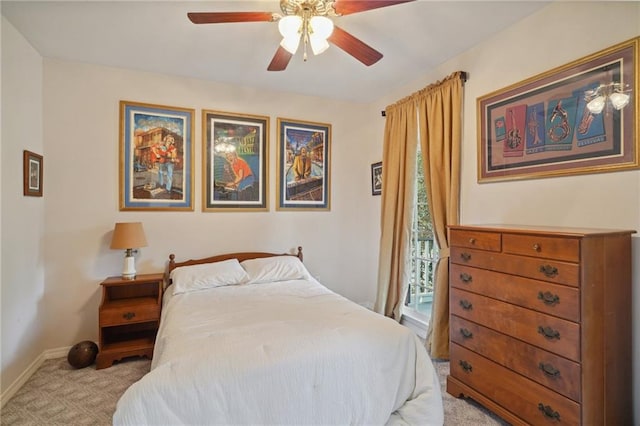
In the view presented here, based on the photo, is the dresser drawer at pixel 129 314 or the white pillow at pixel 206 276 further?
the white pillow at pixel 206 276

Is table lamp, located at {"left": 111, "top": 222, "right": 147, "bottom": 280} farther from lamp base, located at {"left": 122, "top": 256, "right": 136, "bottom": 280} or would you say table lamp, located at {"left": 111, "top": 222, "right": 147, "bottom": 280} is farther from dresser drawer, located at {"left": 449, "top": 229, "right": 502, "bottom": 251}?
dresser drawer, located at {"left": 449, "top": 229, "right": 502, "bottom": 251}

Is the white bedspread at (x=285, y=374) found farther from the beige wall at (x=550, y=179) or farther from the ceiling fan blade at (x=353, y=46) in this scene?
the ceiling fan blade at (x=353, y=46)

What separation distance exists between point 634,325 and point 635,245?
1.43 feet

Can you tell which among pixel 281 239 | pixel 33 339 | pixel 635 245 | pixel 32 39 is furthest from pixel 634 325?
pixel 32 39

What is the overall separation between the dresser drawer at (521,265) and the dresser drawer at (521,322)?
200mm

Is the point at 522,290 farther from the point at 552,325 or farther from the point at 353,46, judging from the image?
the point at 353,46

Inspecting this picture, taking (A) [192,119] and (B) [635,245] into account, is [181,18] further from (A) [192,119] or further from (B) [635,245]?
(B) [635,245]

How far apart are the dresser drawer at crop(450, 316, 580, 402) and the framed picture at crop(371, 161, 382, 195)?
6.53 ft

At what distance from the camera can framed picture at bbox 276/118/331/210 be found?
147 inches

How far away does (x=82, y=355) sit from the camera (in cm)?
263

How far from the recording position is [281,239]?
3721 millimetres

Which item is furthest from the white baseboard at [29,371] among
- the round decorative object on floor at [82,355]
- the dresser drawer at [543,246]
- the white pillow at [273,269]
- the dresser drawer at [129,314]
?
the dresser drawer at [543,246]

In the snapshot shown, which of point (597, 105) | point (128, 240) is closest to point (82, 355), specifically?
point (128, 240)

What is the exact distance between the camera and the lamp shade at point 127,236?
2801 mm
